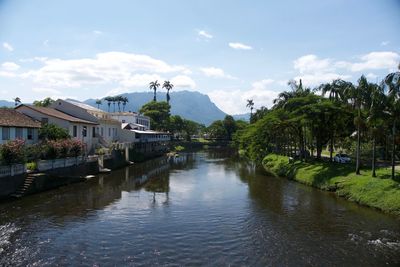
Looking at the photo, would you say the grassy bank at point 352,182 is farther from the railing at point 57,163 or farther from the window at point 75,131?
the window at point 75,131

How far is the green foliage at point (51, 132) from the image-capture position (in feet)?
152

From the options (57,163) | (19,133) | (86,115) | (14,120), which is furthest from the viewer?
(86,115)

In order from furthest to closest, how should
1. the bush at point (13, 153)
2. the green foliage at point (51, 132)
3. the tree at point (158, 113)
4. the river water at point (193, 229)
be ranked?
the tree at point (158, 113) → the green foliage at point (51, 132) → the bush at point (13, 153) → the river water at point (193, 229)

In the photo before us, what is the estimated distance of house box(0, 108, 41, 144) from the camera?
40059mm

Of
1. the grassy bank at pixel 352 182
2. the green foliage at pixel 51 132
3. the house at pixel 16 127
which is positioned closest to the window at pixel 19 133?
the house at pixel 16 127

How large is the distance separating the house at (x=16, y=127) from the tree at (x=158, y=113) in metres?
79.0

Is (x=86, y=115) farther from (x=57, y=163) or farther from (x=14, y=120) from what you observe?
(x=57, y=163)

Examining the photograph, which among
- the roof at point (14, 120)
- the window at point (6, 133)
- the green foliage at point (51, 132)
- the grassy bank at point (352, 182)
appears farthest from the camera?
the green foliage at point (51, 132)

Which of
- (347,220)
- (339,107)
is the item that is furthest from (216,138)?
(347,220)

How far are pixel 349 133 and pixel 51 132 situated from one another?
38.6m

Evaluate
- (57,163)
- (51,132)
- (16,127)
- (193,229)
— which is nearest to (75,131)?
(51,132)

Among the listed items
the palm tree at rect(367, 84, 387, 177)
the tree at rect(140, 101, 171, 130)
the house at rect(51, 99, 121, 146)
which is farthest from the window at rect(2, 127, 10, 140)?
the tree at rect(140, 101, 171, 130)

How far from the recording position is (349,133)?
50594 mm

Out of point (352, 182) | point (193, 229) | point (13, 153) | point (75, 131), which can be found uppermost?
point (75, 131)
